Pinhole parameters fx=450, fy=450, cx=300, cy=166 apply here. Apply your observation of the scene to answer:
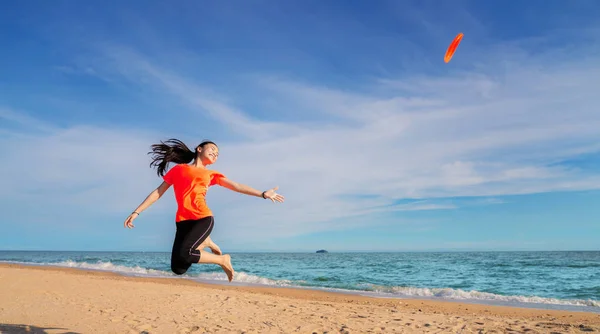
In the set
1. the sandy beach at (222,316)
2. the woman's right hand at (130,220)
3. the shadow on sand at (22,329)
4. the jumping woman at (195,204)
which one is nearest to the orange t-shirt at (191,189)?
the jumping woman at (195,204)

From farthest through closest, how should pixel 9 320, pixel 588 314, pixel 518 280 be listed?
pixel 518 280 → pixel 588 314 → pixel 9 320

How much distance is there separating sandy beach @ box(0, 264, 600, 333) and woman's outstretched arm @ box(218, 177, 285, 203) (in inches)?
149

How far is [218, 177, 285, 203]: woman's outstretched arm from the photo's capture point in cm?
471

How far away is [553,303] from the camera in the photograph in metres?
14.5

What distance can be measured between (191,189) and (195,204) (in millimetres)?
171

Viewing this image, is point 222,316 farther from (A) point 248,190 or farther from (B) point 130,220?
(A) point 248,190

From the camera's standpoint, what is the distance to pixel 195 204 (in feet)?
16.2

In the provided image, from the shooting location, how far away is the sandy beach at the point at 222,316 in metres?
7.96

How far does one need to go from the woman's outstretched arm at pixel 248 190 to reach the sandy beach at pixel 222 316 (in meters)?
3.78

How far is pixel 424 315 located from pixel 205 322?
189 inches

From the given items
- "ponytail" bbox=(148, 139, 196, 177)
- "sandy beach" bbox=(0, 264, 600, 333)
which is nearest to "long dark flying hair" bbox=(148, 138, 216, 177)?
"ponytail" bbox=(148, 139, 196, 177)

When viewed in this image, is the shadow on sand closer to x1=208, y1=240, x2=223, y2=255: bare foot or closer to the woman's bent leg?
x1=208, y1=240, x2=223, y2=255: bare foot

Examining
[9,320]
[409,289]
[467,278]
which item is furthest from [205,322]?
[467,278]

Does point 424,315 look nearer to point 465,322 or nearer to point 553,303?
point 465,322
